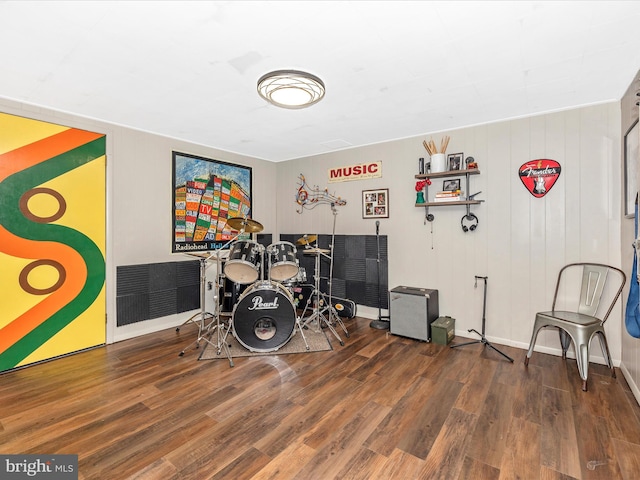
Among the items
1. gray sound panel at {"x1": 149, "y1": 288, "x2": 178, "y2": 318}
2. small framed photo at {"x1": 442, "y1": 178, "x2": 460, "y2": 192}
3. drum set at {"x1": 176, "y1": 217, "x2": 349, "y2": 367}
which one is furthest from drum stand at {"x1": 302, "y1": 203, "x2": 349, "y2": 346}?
gray sound panel at {"x1": 149, "y1": 288, "x2": 178, "y2": 318}

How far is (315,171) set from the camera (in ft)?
16.5

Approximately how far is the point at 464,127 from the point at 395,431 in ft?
10.7

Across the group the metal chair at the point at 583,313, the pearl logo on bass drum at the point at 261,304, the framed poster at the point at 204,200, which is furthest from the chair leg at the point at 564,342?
the framed poster at the point at 204,200

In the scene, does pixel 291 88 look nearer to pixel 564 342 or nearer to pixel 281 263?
pixel 281 263

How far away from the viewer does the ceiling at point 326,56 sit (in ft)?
5.73

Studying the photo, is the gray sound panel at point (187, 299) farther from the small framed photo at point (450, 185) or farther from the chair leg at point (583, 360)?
the chair leg at point (583, 360)

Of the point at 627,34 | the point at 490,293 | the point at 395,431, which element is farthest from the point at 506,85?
the point at 395,431

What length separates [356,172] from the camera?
4582 mm

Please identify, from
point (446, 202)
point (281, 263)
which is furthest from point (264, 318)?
point (446, 202)

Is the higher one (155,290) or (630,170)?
(630,170)

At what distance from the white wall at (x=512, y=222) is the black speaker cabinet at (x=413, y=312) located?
279 millimetres

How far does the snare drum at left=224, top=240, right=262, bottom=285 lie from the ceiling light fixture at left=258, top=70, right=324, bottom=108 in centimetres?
143

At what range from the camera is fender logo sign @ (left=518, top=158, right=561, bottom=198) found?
3.18 metres

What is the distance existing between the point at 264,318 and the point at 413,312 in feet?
5.60
